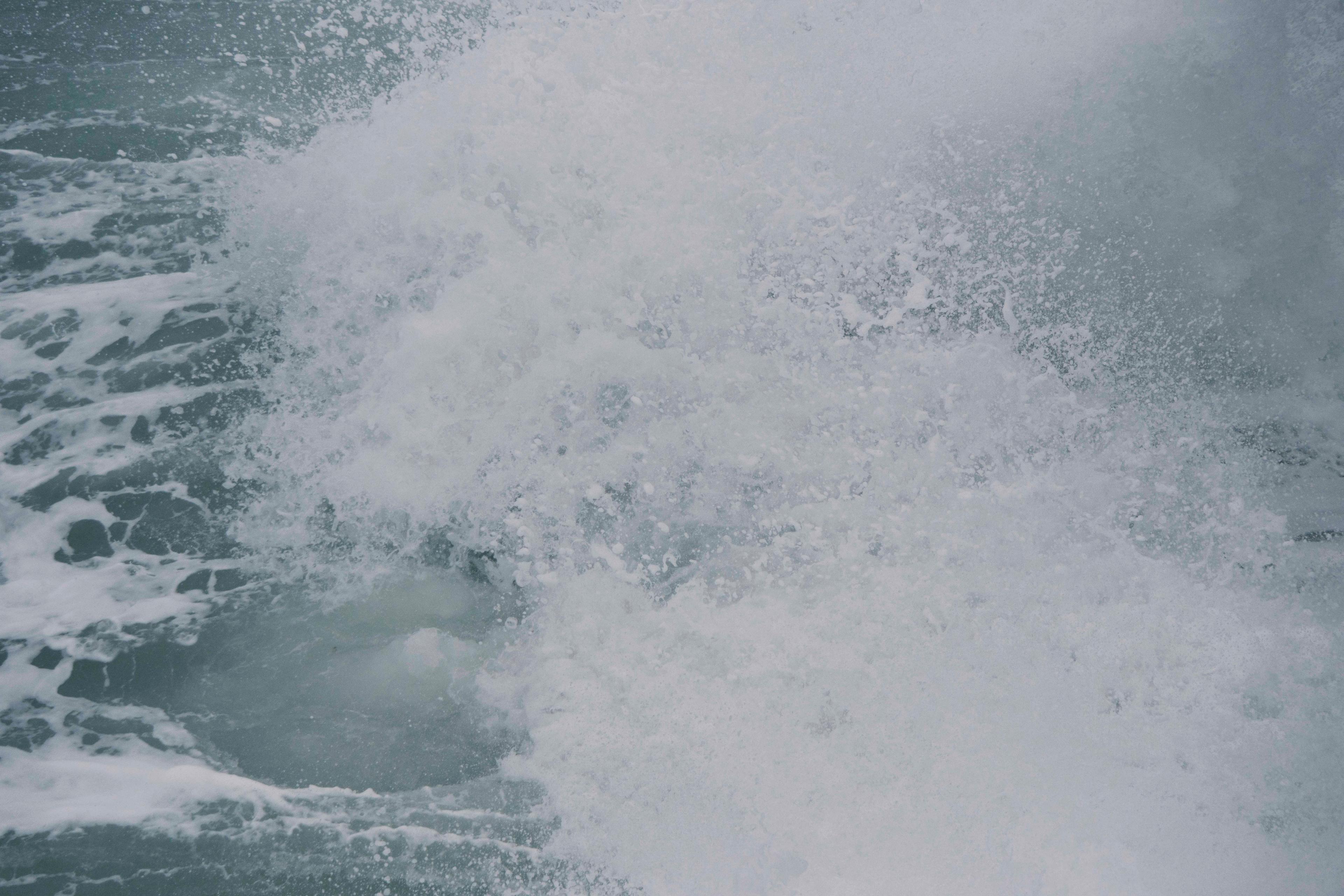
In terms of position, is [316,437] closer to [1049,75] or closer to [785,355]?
[785,355]

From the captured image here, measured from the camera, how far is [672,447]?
2.55m

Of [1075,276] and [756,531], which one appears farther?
[1075,276]

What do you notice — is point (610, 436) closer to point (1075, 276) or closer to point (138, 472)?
point (138, 472)

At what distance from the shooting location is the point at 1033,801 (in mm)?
2320

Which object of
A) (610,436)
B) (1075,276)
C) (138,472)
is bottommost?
(138,472)

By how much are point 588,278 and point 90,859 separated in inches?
102

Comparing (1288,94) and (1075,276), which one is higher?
(1288,94)

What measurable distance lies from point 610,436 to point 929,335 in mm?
1321

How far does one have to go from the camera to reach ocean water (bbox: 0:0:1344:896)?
7.55ft

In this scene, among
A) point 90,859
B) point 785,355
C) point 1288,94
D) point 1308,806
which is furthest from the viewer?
point 1288,94

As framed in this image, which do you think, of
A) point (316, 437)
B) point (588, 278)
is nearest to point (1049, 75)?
point (588, 278)

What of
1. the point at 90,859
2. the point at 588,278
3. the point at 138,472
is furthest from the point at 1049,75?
the point at 90,859

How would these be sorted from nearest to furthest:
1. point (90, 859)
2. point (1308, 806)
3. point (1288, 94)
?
point (90, 859) < point (1308, 806) < point (1288, 94)

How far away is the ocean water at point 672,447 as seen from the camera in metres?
2.30
